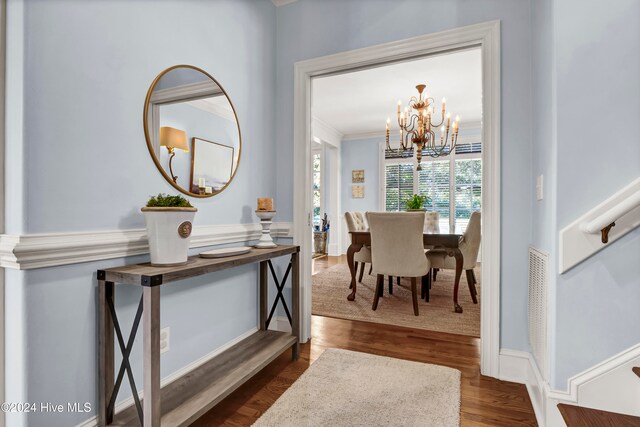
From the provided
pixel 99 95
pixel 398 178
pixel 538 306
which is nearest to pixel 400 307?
pixel 538 306

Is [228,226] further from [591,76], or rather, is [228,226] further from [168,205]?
[591,76]

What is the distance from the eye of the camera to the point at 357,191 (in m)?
7.11

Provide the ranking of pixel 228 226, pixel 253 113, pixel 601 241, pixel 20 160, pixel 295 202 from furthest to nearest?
1. pixel 295 202
2. pixel 253 113
3. pixel 228 226
4. pixel 601 241
5. pixel 20 160

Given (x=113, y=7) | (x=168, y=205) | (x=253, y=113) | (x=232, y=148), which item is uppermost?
(x=113, y=7)

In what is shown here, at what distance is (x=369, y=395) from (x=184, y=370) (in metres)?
0.99

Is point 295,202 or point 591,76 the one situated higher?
point 591,76

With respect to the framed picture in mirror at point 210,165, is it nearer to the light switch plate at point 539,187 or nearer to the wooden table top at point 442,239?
the light switch plate at point 539,187

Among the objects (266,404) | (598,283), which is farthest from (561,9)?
(266,404)

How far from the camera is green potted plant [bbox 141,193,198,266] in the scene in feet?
4.61

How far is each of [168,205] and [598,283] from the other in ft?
5.76

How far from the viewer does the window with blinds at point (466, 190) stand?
247 inches

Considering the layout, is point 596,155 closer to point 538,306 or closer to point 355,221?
point 538,306

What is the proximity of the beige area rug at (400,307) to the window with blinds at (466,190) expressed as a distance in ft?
6.87

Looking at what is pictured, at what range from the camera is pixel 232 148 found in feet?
6.90
